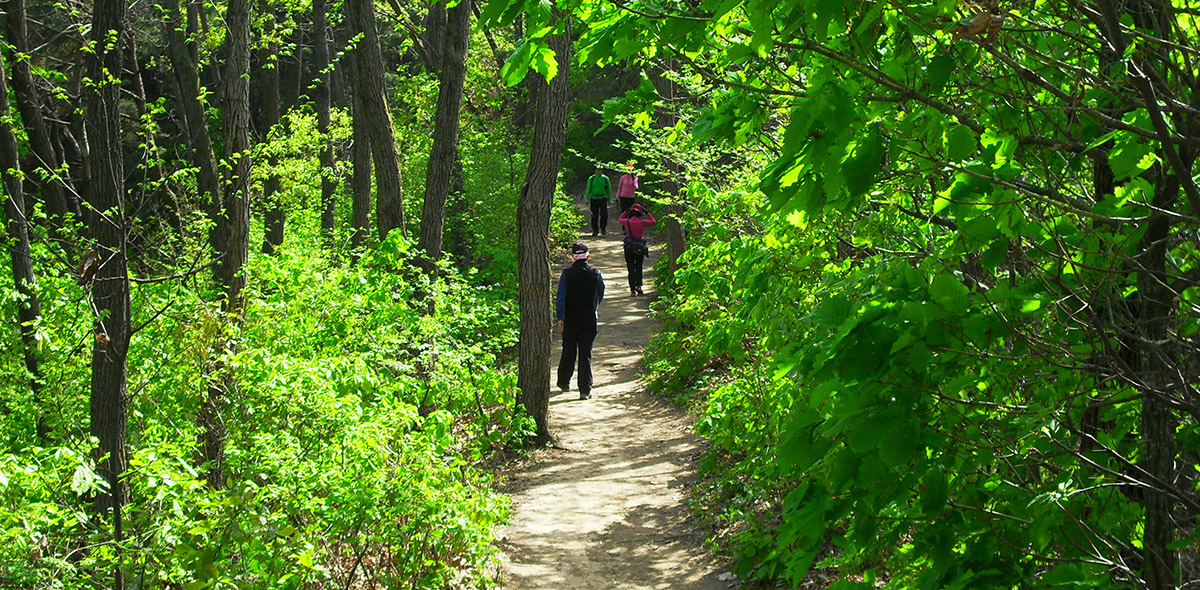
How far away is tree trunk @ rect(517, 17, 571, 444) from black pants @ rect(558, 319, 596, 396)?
144 cm

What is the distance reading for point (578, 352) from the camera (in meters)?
12.6

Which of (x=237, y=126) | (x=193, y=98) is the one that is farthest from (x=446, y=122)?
(x=193, y=98)

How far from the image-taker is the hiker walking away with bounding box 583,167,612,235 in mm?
22219

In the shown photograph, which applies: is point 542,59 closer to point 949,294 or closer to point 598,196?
point 949,294

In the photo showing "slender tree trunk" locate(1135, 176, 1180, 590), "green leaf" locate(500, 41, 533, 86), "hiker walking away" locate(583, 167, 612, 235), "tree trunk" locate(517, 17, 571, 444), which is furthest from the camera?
"hiker walking away" locate(583, 167, 612, 235)

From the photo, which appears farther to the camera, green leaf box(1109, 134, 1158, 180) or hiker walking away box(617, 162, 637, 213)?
hiker walking away box(617, 162, 637, 213)

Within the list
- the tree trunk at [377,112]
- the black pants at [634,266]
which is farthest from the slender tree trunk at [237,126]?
the black pants at [634,266]

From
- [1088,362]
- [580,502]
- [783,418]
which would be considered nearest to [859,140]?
[1088,362]

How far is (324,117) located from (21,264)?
12.2 m

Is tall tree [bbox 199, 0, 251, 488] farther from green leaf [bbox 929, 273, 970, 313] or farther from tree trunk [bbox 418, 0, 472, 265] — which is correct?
green leaf [bbox 929, 273, 970, 313]

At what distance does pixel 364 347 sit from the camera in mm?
8938

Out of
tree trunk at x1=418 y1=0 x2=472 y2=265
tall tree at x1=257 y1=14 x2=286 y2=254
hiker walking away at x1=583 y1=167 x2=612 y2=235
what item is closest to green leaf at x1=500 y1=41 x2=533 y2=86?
tree trunk at x1=418 y1=0 x2=472 y2=265

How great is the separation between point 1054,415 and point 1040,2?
105cm

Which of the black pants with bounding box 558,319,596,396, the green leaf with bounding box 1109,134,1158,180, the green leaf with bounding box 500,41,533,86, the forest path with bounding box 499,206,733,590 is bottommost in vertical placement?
the forest path with bounding box 499,206,733,590
